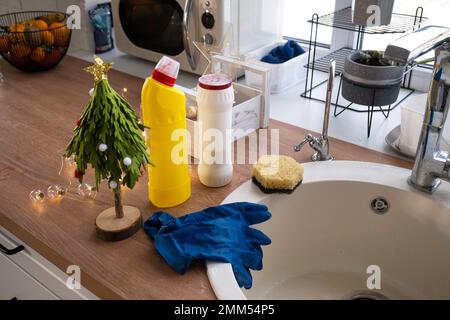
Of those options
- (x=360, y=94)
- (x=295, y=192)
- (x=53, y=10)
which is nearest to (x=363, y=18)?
(x=360, y=94)

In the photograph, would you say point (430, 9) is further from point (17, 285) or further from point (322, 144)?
point (17, 285)

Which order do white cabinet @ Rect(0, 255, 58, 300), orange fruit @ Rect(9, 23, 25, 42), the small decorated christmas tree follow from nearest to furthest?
the small decorated christmas tree, white cabinet @ Rect(0, 255, 58, 300), orange fruit @ Rect(9, 23, 25, 42)

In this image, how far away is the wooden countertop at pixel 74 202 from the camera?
0.76 meters

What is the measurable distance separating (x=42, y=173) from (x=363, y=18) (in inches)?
32.4

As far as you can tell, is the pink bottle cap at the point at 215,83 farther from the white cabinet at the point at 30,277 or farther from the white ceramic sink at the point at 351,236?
the white cabinet at the point at 30,277

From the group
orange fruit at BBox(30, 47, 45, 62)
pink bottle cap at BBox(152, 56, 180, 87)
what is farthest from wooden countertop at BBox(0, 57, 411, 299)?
pink bottle cap at BBox(152, 56, 180, 87)

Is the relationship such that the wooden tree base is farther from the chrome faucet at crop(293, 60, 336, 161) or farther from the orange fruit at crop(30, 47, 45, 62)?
the orange fruit at crop(30, 47, 45, 62)

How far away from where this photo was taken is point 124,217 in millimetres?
868

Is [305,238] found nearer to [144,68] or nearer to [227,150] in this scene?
[227,150]

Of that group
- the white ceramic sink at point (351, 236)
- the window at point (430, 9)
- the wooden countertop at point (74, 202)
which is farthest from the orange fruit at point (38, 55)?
the window at point (430, 9)

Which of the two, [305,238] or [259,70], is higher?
[259,70]

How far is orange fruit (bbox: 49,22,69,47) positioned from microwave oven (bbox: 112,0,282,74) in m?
0.18

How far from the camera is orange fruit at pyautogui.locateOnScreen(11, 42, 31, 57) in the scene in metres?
1.49

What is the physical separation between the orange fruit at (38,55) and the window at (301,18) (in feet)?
2.71
